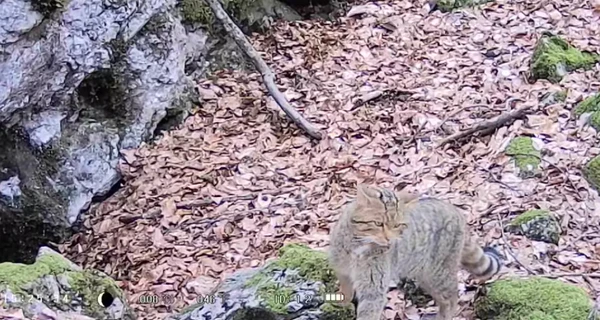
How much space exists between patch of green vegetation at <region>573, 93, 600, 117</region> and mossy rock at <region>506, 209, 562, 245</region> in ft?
5.83

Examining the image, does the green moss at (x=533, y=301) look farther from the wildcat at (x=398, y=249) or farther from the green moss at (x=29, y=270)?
the green moss at (x=29, y=270)

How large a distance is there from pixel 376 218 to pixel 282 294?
2.47 ft

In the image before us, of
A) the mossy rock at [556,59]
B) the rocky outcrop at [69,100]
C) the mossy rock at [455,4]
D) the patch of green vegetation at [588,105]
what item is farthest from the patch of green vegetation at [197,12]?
the patch of green vegetation at [588,105]

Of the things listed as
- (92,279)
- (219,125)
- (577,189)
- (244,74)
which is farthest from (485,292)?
(244,74)

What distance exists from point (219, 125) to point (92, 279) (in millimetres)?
3904

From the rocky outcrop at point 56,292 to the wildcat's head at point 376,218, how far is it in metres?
1.64

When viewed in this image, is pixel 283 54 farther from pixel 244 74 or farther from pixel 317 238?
pixel 317 238

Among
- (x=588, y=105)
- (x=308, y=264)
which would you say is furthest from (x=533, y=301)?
(x=588, y=105)

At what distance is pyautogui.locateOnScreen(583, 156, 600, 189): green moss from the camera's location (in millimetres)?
7078

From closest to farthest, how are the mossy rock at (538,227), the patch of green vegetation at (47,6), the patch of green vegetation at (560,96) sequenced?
the mossy rock at (538,227)
the patch of green vegetation at (47,6)
the patch of green vegetation at (560,96)

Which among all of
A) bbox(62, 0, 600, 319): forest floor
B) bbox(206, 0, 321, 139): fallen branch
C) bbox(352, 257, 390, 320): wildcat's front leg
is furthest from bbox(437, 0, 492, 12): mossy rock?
bbox(352, 257, 390, 320): wildcat's front leg

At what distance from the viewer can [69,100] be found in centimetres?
817

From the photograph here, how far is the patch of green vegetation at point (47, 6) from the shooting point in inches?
291

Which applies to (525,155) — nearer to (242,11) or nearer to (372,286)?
(372,286)
